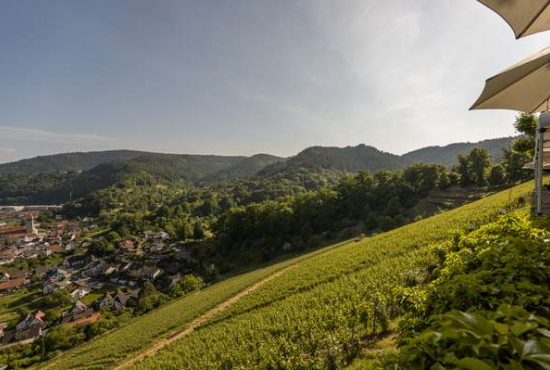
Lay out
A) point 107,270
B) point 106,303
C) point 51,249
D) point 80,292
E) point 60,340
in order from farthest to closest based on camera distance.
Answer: point 51,249, point 107,270, point 80,292, point 106,303, point 60,340

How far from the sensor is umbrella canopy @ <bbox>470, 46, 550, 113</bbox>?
5.08 m

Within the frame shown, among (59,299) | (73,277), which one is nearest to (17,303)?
(59,299)

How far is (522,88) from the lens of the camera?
590cm

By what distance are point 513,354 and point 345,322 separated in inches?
347

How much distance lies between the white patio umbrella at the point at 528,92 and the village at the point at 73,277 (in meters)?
46.6

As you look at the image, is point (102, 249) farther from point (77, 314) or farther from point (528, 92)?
point (528, 92)

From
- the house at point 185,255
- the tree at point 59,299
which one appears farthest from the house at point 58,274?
the house at point 185,255

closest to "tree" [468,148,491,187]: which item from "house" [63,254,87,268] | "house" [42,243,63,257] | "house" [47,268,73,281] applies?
"house" [47,268,73,281]

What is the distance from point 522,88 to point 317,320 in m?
9.96

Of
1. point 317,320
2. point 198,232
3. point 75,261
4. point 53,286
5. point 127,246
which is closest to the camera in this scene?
point 317,320

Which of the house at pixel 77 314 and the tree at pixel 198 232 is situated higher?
the tree at pixel 198 232

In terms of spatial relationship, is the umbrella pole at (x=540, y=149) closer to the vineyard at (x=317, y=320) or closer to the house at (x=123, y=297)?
the vineyard at (x=317, y=320)

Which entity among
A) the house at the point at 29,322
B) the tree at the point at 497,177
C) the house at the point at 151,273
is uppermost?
the tree at the point at 497,177

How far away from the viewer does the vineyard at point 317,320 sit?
759cm
